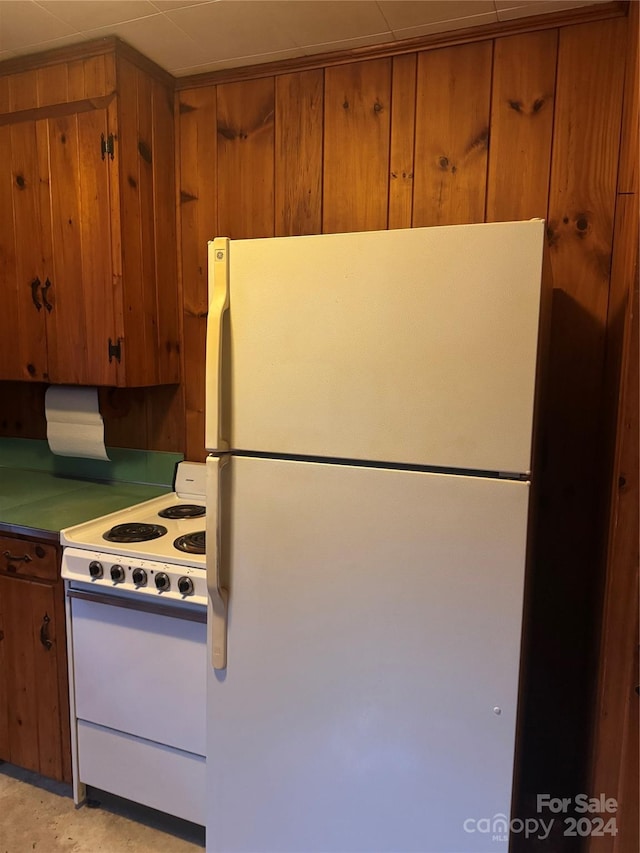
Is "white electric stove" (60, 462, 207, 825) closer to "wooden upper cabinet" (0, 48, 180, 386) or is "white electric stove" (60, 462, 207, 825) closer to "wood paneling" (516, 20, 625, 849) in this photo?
"wooden upper cabinet" (0, 48, 180, 386)

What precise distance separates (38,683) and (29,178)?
1737mm

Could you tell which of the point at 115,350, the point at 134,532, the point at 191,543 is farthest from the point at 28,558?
the point at 115,350

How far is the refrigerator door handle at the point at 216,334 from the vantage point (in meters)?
1.33

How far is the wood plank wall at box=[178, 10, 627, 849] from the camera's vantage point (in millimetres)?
1697

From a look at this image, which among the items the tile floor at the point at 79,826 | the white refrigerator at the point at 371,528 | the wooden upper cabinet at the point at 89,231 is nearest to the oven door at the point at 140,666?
the white refrigerator at the point at 371,528

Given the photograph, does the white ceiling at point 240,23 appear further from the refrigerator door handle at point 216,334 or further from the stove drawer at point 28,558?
the stove drawer at point 28,558

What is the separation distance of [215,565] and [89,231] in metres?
1.30

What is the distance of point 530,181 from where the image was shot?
176 centimetres

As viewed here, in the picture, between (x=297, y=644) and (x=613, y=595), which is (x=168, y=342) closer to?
(x=297, y=644)

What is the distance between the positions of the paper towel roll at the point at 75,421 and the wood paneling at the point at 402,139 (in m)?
1.32

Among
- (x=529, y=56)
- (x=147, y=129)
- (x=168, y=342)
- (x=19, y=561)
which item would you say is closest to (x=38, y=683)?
(x=19, y=561)

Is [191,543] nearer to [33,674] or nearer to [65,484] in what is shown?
[33,674]

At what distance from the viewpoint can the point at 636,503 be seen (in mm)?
1145

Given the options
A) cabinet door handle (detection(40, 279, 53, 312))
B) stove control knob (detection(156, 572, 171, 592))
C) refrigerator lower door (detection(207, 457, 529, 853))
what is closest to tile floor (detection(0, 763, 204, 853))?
refrigerator lower door (detection(207, 457, 529, 853))
